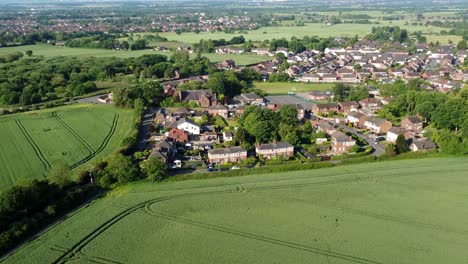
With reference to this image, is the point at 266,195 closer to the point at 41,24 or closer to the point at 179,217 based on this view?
the point at 179,217

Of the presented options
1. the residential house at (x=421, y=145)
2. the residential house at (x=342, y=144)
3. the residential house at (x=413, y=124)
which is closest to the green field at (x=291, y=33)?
the residential house at (x=413, y=124)

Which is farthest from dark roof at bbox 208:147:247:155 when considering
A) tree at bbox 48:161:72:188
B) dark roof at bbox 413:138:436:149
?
dark roof at bbox 413:138:436:149

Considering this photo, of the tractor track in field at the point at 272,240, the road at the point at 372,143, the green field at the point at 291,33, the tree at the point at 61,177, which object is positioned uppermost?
the green field at the point at 291,33

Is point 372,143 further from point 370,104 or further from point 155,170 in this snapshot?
point 155,170

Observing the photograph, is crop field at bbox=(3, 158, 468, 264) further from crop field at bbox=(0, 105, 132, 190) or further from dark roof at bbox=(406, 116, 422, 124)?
dark roof at bbox=(406, 116, 422, 124)

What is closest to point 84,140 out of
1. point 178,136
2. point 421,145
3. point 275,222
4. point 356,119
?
point 178,136

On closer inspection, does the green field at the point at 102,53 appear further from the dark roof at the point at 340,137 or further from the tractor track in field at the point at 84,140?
the dark roof at the point at 340,137
